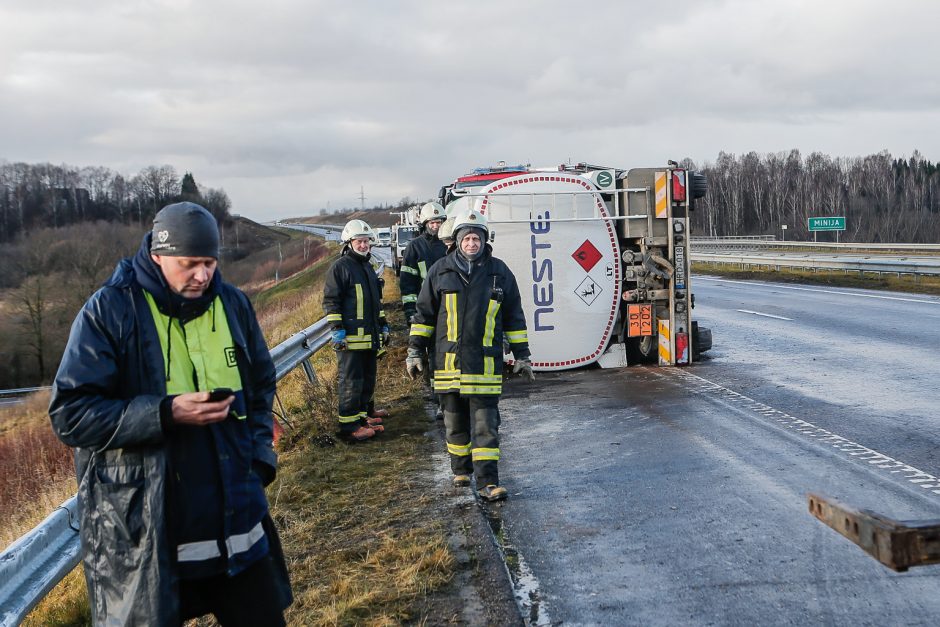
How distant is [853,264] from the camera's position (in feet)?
85.2

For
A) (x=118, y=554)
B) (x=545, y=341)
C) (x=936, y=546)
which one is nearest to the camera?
(x=936, y=546)

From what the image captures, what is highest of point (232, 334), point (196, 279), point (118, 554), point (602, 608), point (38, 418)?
point (196, 279)

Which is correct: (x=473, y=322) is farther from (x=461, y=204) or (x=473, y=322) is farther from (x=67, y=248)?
(x=67, y=248)

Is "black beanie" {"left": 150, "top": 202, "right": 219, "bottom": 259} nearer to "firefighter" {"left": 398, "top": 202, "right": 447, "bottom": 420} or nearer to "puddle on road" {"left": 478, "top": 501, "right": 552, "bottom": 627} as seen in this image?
"puddle on road" {"left": 478, "top": 501, "right": 552, "bottom": 627}

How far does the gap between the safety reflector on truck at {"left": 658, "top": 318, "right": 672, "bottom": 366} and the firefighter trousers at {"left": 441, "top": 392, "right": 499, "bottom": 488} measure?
4.80m

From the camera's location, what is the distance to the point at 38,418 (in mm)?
28078

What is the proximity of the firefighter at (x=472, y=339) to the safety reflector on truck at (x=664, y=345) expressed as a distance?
4.65 meters

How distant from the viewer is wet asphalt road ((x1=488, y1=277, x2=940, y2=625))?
4055mm

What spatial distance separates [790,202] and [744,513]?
8883 cm

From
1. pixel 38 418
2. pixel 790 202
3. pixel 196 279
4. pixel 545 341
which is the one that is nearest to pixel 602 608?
pixel 196 279

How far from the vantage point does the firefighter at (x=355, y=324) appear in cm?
771

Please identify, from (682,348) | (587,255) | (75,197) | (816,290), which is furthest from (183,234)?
(75,197)

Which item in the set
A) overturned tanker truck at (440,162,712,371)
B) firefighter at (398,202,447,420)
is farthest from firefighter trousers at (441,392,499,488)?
overturned tanker truck at (440,162,712,371)

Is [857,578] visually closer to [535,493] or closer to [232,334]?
[535,493]
